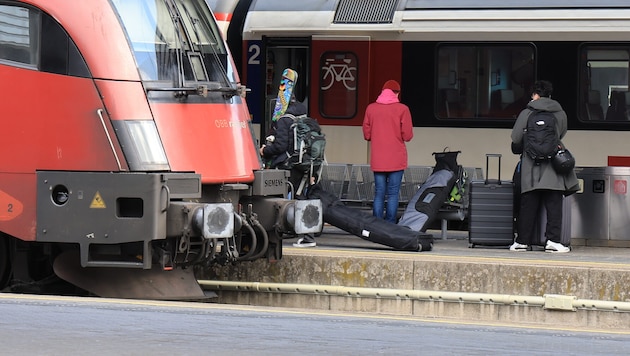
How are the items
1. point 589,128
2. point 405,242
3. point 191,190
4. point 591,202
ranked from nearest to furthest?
point 191,190
point 405,242
point 591,202
point 589,128

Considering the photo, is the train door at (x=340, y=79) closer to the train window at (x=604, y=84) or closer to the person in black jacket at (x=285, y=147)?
the train window at (x=604, y=84)

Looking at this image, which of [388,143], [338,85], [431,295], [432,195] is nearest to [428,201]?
[432,195]

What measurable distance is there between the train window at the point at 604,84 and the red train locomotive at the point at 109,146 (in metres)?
6.37

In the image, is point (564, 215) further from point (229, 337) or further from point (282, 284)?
Answer: point (229, 337)

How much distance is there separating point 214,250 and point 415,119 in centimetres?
641

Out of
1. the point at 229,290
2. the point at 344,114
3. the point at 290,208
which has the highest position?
the point at 344,114

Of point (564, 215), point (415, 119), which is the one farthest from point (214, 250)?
point (415, 119)

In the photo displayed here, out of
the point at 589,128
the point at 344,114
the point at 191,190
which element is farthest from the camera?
the point at 344,114

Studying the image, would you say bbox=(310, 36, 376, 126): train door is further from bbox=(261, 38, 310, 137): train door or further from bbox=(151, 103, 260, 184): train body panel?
bbox=(151, 103, 260, 184): train body panel

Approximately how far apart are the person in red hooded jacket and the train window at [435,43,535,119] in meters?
2.22

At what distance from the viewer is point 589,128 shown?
1541 centimetres

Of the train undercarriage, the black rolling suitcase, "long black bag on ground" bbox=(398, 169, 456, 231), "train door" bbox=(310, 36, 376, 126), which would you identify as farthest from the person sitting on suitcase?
"train door" bbox=(310, 36, 376, 126)

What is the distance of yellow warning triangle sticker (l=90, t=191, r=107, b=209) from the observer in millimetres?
9883

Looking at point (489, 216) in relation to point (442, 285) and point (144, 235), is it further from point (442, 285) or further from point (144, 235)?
point (144, 235)
